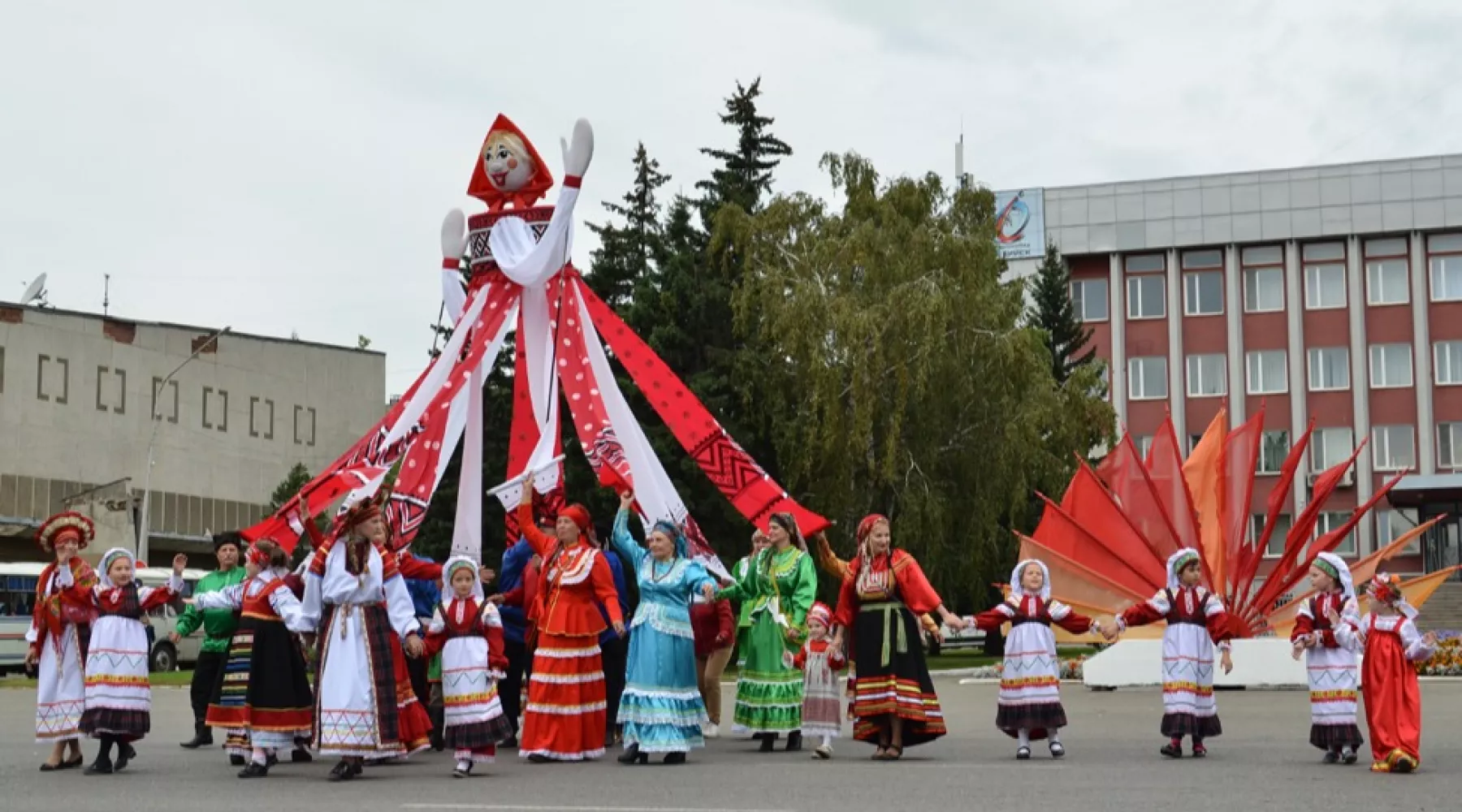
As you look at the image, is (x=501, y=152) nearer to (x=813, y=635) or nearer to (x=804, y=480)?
(x=813, y=635)

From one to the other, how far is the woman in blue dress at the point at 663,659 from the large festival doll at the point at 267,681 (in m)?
2.41

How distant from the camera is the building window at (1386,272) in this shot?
199ft

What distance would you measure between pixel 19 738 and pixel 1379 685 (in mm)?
12569

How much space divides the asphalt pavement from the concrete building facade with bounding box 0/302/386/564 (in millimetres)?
36238

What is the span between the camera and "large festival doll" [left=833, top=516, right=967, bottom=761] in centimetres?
1355

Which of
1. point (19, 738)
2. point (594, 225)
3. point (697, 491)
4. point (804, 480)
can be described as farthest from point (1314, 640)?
point (594, 225)

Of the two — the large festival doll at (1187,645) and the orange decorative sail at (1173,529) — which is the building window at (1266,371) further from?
the large festival doll at (1187,645)

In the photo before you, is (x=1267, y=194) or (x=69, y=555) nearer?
(x=69, y=555)

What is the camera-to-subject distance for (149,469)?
1858 inches

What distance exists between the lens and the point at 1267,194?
61.3 metres

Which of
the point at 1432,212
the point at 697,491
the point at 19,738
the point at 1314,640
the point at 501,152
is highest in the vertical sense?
the point at 1432,212

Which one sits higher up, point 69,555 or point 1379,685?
point 69,555

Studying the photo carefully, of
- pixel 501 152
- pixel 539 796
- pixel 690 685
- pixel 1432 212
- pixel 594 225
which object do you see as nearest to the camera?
pixel 539 796

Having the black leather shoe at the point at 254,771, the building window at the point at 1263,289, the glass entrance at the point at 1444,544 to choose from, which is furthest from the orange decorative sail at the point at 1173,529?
the building window at the point at 1263,289
